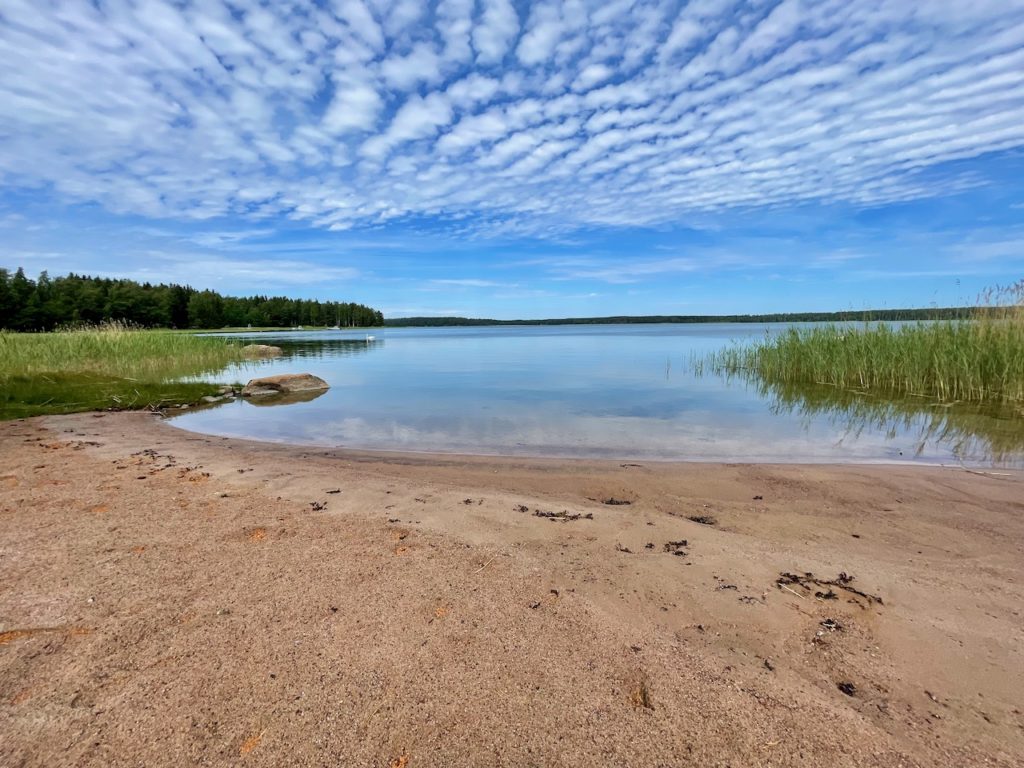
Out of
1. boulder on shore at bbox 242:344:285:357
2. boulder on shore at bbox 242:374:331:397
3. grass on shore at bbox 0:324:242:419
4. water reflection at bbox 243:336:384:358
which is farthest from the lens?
water reflection at bbox 243:336:384:358

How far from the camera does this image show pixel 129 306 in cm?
9488

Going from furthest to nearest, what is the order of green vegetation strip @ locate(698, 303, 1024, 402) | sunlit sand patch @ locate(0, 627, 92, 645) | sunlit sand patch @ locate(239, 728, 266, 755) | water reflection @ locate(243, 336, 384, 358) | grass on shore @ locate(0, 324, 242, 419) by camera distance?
water reflection @ locate(243, 336, 384, 358) → green vegetation strip @ locate(698, 303, 1024, 402) → grass on shore @ locate(0, 324, 242, 419) → sunlit sand patch @ locate(0, 627, 92, 645) → sunlit sand patch @ locate(239, 728, 266, 755)

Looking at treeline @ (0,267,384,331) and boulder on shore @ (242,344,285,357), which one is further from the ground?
treeline @ (0,267,384,331)

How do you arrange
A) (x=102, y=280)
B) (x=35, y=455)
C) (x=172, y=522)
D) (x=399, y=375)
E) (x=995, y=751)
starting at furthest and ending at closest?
(x=102, y=280)
(x=399, y=375)
(x=35, y=455)
(x=172, y=522)
(x=995, y=751)

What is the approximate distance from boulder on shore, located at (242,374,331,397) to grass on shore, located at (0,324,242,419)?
1.11m

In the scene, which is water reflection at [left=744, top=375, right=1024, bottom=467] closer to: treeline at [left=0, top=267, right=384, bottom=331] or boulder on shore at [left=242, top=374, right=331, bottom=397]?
boulder on shore at [left=242, top=374, right=331, bottom=397]

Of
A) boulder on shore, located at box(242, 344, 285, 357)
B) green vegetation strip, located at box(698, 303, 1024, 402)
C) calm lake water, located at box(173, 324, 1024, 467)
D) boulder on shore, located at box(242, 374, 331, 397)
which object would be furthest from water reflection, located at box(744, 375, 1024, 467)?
boulder on shore, located at box(242, 344, 285, 357)

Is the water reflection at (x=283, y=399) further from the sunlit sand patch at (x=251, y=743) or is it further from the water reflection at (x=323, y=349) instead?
the water reflection at (x=323, y=349)

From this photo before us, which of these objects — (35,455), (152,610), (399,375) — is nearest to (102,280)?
(399,375)

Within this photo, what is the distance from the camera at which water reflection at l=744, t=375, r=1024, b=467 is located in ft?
28.8

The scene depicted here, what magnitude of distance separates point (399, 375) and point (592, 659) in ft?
71.5

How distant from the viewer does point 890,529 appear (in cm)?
489

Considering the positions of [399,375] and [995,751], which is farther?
[399,375]

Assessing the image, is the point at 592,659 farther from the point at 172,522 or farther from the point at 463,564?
the point at 172,522
